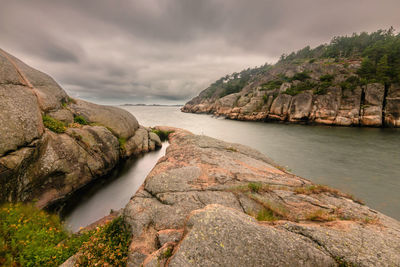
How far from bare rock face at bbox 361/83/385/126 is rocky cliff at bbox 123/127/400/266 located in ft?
149

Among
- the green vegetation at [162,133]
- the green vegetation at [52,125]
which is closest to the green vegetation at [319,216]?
the green vegetation at [52,125]

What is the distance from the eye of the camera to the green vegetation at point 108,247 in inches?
150

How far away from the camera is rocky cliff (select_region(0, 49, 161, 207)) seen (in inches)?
261

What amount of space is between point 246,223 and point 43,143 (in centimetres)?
1111

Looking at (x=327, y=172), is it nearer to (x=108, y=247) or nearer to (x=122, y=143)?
(x=108, y=247)

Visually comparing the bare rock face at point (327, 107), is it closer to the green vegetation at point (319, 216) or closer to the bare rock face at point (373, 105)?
the bare rock face at point (373, 105)

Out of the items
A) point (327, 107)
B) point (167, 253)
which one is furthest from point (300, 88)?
point (167, 253)

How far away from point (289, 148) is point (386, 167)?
9.41m

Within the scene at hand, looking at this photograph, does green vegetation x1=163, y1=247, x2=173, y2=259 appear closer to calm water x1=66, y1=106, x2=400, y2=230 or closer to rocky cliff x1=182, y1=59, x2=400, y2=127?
calm water x1=66, y1=106, x2=400, y2=230

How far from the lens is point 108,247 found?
405cm

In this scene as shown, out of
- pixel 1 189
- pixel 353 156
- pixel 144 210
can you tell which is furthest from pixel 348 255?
pixel 353 156

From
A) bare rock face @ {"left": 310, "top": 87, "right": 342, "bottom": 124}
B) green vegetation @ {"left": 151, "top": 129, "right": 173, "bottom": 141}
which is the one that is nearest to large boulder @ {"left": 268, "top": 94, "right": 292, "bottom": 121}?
bare rock face @ {"left": 310, "top": 87, "right": 342, "bottom": 124}

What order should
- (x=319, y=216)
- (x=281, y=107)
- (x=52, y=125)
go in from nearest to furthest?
(x=319, y=216) → (x=52, y=125) → (x=281, y=107)

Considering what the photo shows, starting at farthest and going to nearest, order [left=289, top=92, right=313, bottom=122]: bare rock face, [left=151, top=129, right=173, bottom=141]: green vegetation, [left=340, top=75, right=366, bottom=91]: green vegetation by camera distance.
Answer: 1. [left=289, top=92, right=313, bottom=122]: bare rock face
2. [left=340, top=75, right=366, bottom=91]: green vegetation
3. [left=151, top=129, right=173, bottom=141]: green vegetation
